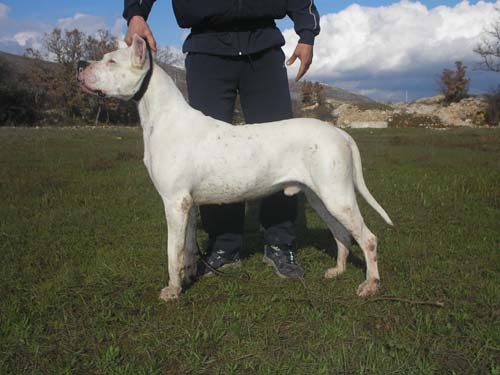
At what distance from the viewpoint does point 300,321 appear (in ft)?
12.2

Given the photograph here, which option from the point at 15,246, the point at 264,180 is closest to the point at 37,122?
the point at 15,246

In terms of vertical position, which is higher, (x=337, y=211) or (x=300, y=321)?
(x=337, y=211)

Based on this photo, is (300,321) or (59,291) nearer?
(300,321)

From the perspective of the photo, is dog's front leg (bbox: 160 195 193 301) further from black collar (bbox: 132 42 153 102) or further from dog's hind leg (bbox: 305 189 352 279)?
dog's hind leg (bbox: 305 189 352 279)

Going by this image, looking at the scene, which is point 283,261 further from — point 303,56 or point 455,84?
point 455,84

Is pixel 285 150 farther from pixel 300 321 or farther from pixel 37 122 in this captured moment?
pixel 37 122

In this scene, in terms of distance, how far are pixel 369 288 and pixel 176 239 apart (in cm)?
176

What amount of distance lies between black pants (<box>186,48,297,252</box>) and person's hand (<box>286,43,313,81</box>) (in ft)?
0.39

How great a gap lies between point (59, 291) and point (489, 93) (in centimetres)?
4294

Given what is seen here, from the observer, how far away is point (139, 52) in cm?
381

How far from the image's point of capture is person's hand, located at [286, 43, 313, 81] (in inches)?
186

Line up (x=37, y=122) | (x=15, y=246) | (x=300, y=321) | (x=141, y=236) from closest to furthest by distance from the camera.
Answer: (x=300, y=321)
(x=15, y=246)
(x=141, y=236)
(x=37, y=122)

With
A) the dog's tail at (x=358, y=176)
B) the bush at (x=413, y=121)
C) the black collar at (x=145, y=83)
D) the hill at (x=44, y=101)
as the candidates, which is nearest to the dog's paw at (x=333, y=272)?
the dog's tail at (x=358, y=176)

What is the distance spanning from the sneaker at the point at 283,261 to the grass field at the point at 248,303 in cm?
12
